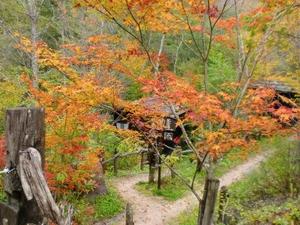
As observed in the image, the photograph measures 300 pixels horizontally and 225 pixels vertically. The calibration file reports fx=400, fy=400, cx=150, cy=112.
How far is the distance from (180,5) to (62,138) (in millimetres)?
4336

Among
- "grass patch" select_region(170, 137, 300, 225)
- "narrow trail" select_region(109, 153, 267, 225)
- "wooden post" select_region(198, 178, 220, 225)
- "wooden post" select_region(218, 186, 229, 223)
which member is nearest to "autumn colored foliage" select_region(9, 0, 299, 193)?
"wooden post" select_region(198, 178, 220, 225)

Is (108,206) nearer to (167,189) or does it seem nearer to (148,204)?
(148,204)

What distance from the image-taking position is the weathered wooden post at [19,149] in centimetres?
270

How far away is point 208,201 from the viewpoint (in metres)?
7.66

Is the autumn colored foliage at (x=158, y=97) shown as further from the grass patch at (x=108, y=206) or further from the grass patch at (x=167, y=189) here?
the grass patch at (x=167, y=189)

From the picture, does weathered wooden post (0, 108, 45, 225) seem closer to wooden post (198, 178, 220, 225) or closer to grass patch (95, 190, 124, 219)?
wooden post (198, 178, 220, 225)

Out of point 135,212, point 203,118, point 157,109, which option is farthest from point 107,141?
point 203,118

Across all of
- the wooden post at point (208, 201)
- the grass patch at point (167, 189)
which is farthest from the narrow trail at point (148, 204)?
the wooden post at point (208, 201)

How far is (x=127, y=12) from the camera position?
7.08 metres

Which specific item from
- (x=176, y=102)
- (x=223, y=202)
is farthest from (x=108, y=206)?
(x=176, y=102)

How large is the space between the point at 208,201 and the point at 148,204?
6419 mm

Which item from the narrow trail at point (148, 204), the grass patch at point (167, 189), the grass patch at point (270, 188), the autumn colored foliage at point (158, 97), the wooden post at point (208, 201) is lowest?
the narrow trail at point (148, 204)

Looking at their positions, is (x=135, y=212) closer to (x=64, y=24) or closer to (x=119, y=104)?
(x=119, y=104)

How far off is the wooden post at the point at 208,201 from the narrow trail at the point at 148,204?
474 centimetres
